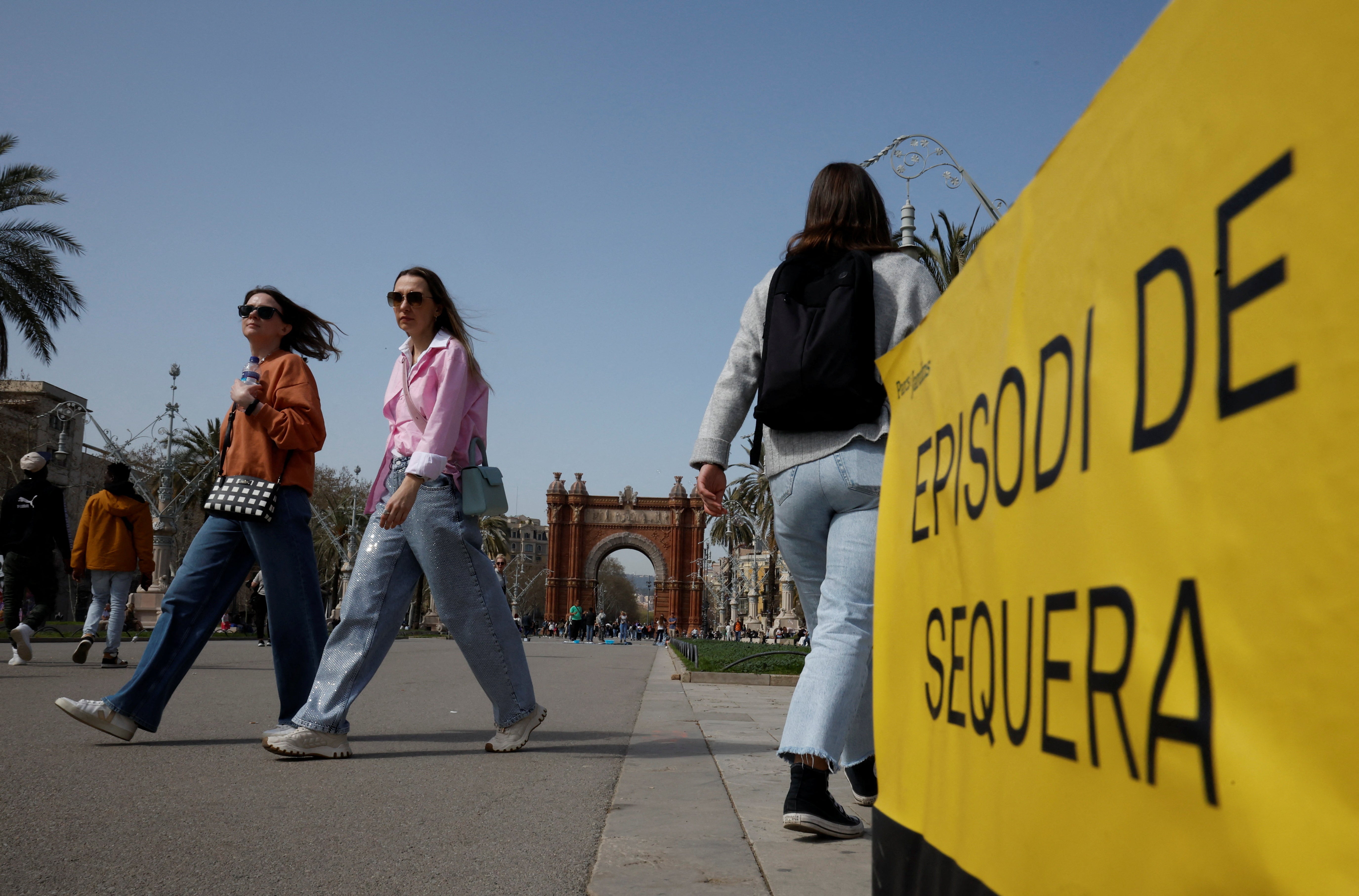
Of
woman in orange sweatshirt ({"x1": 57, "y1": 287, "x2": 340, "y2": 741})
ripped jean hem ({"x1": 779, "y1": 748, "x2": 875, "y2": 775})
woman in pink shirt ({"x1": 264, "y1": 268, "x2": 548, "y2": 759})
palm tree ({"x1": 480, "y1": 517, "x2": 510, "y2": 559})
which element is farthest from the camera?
palm tree ({"x1": 480, "y1": 517, "x2": 510, "y2": 559})

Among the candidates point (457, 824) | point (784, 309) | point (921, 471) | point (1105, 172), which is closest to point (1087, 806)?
point (1105, 172)

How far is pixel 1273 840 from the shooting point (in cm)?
76

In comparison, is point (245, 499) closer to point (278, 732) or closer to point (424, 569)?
point (424, 569)

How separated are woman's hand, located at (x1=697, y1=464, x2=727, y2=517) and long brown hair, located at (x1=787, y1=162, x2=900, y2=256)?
65 centimetres

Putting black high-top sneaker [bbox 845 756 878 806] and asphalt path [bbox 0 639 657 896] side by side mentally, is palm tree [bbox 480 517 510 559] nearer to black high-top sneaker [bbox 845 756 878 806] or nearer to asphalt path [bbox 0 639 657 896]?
asphalt path [bbox 0 639 657 896]

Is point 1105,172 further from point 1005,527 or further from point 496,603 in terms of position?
point 496,603

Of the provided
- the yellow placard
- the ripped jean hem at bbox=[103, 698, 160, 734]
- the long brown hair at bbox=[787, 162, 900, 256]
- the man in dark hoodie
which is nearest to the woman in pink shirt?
the ripped jean hem at bbox=[103, 698, 160, 734]

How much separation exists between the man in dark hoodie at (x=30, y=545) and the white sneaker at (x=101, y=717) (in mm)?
4988

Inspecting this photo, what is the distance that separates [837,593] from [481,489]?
1955mm

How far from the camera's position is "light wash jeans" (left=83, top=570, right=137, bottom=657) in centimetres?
856

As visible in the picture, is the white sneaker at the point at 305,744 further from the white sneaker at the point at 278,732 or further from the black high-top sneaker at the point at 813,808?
the black high-top sneaker at the point at 813,808

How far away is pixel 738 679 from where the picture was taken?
9.51 metres

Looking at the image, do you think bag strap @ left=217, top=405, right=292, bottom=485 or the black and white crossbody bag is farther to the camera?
bag strap @ left=217, top=405, right=292, bottom=485

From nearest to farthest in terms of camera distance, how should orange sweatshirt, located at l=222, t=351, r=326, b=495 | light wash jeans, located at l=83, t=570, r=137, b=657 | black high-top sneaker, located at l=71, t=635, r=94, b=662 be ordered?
orange sweatshirt, located at l=222, t=351, r=326, b=495, light wash jeans, located at l=83, t=570, r=137, b=657, black high-top sneaker, located at l=71, t=635, r=94, b=662
